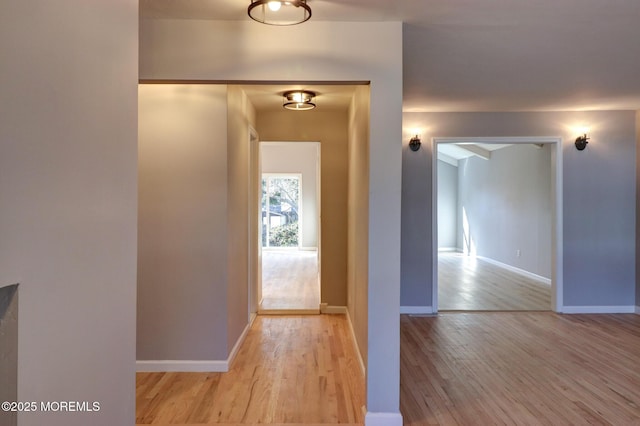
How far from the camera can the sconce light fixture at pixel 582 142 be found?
4.71 metres

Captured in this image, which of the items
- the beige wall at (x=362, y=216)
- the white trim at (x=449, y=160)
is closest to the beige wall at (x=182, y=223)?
the beige wall at (x=362, y=216)

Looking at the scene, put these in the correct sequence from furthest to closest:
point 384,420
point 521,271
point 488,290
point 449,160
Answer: point 449,160, point 521,271, point 488,290, point 384,420

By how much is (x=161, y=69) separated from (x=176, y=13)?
12.2 inches

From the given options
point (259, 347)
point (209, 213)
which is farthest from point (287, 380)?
point (209, 213)

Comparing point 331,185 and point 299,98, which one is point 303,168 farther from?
point 299,98

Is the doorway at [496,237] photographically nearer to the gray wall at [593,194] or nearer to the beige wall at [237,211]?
the gray wall at [593,194]

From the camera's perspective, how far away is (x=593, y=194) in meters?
4.77

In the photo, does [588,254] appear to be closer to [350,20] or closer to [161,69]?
[350,20]

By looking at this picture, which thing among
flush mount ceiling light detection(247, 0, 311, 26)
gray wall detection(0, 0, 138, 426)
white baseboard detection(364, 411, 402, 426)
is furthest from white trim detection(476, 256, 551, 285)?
gray wall detection(0, 0, 138, 426)

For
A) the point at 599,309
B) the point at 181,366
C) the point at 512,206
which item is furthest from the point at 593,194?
the point at 181,366

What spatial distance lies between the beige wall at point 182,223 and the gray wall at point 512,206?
17.2ft

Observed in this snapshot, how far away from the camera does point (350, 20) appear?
7.31 feet

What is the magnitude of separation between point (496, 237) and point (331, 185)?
531 cm

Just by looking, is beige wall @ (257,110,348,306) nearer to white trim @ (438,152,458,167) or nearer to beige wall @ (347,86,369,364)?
beige wall @ (347,86,369,364)
